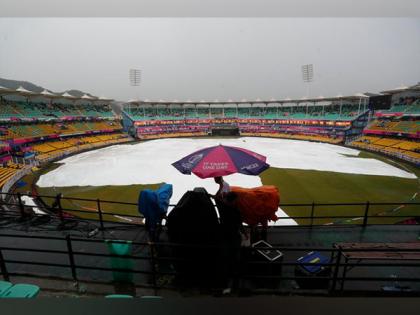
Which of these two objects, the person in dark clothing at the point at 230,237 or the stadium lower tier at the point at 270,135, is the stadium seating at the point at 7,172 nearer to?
the person in dark clothing at the point at 230,237

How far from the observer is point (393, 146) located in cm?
2958

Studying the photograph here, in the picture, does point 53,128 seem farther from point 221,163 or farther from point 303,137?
point 303,137

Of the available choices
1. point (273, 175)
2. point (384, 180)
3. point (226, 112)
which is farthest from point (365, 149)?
point (226, 112)

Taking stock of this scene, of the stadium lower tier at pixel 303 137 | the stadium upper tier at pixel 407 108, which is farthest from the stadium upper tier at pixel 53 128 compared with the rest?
the stadium upper tier at pixel 407 108

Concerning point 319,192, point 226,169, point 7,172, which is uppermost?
point 226,169

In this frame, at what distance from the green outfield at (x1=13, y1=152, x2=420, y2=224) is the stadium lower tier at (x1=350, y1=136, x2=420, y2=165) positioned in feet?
24.9

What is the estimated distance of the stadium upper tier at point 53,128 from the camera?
28.0m

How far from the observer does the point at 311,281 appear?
361 cm

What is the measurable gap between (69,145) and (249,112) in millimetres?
47404

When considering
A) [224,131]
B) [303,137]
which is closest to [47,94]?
[224,131]

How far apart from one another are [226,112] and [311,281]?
215 feet

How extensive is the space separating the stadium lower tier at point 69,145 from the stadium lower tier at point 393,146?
41.7 meters
